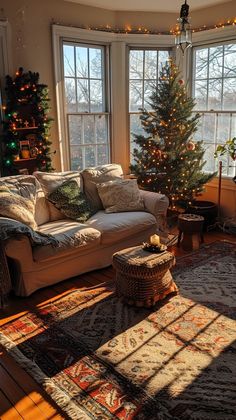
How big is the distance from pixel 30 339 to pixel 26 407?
62 centimetres

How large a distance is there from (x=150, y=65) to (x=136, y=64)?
0.22m

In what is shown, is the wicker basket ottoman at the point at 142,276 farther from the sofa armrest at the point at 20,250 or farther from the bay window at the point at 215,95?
the bay window at the point at 215,95

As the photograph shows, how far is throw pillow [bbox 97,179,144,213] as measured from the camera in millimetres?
4293

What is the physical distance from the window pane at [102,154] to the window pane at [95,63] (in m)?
0.97

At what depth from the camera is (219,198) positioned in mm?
5031

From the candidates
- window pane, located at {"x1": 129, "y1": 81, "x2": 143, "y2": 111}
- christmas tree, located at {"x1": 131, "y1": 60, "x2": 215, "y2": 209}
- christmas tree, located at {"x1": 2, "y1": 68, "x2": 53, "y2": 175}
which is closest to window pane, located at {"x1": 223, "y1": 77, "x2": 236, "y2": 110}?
christmas tree, located at {"x1": 131, "y1": 60, "x2": 215, "y2": 209}

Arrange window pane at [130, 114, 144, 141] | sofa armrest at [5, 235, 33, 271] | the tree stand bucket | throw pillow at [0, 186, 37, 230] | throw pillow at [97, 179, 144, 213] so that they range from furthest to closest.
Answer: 1. window pane at [130, 114, 144, 141]
2. the tree stand bucket
3. throw pillow at [97, 179, 144, 213]
4. throw pillow at [0, 186, 37, 230]
5. sofa armrest at [5, 235, 33, 271]

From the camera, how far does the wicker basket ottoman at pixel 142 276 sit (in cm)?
298

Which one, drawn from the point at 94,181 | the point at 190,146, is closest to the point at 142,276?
the point at 94,181

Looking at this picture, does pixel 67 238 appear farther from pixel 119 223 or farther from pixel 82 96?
pixel 82 96

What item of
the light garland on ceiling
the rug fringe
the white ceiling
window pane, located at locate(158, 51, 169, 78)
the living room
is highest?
the white ceiling

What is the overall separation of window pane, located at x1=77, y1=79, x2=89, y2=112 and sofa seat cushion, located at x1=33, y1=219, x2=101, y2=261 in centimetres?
202

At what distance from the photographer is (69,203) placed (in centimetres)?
401

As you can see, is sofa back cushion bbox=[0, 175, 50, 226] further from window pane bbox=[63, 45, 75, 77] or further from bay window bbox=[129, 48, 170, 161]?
bay window bbox=[129, 48, 170, 161]
